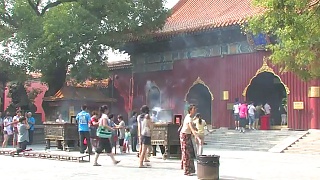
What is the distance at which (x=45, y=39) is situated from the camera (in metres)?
20.9

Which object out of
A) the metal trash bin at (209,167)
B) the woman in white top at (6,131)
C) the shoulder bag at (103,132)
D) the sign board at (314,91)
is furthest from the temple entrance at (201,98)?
the metal trash bin at (209,167)

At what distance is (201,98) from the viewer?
87.1ft

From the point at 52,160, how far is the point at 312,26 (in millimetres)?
7908

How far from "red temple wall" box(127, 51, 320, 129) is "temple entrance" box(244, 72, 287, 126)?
6.71ft

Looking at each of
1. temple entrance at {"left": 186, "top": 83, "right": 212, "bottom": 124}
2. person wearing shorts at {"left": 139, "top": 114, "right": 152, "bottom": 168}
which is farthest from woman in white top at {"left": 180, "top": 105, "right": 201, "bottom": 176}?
temple entrance at {"left": 186, "top": 83, "right": 212, "bottom": 124}

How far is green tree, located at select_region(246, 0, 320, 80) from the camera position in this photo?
29.0 feet

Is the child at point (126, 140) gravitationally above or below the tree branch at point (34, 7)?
below

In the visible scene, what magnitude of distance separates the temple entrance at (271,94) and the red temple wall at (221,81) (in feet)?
6.71

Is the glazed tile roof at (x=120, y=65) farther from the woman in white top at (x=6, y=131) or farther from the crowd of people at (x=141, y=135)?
the crowd of people at (x=141, y=135)

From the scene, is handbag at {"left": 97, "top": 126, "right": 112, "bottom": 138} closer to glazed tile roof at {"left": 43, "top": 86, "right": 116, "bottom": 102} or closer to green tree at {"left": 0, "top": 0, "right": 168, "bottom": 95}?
green tree at {"left": 0, "top": 0, "right": 168, "bottom": 95}

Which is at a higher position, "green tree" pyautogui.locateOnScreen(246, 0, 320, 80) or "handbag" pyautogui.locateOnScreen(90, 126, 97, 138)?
"green tree" pyautogui.locateOnScreen(246, 0, 320, 80)

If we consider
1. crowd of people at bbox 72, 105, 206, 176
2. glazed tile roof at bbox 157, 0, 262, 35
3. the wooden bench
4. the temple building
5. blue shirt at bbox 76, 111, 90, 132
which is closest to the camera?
crowd of people at bbox 72, 105, 206, 176

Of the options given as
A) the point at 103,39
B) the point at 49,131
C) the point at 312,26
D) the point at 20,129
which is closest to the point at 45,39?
the point at 103,39

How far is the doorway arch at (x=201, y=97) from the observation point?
24.8m
